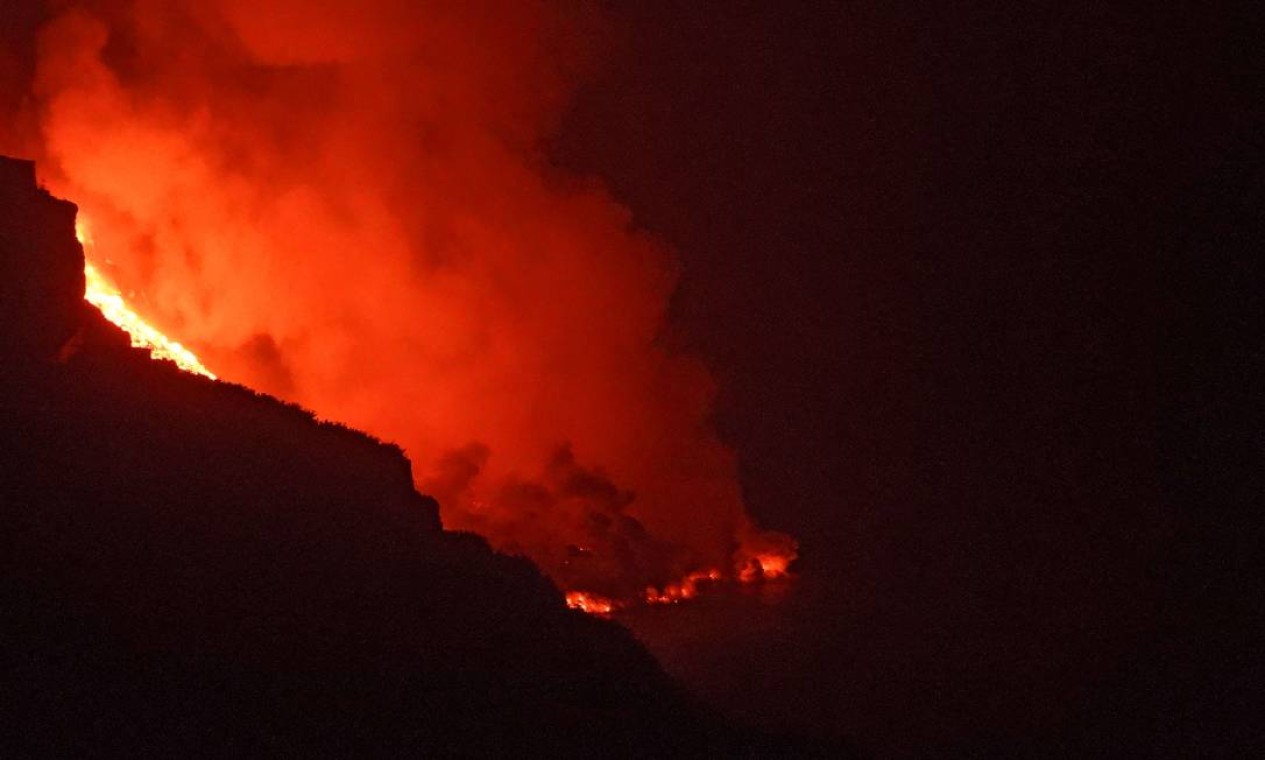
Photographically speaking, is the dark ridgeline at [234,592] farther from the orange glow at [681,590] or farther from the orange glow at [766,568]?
the orange glow at [766,568]

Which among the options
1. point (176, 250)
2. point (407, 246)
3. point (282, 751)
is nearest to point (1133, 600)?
point (407, 246)

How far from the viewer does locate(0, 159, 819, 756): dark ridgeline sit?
1048 cm

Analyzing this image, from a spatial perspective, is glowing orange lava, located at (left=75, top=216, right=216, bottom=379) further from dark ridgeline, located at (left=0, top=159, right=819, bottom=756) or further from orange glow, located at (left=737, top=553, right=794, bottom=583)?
orange glow, located at (left=737, top=553, right=794, bottom=583)

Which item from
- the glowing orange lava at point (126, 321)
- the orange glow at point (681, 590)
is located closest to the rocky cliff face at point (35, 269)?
the glowing orange lava at point (126, 321)

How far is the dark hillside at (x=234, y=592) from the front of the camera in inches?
413

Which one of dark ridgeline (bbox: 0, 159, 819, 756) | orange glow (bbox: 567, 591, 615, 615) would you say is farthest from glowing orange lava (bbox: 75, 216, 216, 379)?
orange glow (bbox: 567, 591, 615, 615)

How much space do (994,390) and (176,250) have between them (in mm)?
39818

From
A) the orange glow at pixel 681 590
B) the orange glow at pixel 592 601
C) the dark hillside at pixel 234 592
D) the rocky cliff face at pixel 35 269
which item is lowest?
the dark hillside at pixel 234 592

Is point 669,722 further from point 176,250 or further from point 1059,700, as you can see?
point 176,250

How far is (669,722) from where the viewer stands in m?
14.0

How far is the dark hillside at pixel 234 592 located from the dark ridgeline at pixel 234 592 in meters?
0.03

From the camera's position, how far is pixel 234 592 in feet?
42.1

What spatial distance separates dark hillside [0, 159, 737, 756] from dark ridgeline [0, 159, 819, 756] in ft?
0.09

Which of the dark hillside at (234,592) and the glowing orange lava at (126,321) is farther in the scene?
the glowing orange lava at (126,321)
